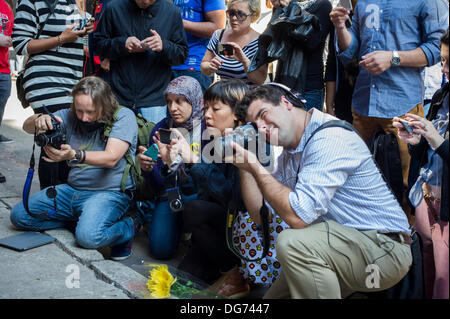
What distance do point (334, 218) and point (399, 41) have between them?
1439 mm

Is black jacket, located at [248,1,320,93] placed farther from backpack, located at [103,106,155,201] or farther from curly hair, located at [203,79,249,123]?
backpack, located at [103,106,155,201]

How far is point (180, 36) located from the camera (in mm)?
3705

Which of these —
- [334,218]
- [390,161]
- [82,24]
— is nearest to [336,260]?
[334,218]

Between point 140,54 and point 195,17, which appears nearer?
point 140,54

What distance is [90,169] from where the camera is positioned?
3.27 meters

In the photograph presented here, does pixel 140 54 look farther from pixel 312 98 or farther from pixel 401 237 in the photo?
pixel 401 237

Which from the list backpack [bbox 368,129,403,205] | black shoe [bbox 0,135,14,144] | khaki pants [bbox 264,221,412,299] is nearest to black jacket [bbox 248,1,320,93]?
backpack [bbox 368,129,403,205]

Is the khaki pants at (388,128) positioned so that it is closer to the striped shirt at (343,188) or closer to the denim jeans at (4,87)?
the striped shirt at (343,188)

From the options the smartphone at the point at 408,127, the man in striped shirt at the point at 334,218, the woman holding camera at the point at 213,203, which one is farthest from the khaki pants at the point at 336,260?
the woman holding camera at the point at 213,203

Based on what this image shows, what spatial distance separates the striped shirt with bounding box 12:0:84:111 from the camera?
11.9ft

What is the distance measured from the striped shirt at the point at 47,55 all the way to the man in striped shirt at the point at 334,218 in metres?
2.15

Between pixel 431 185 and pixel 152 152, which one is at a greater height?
pixel 431 185
